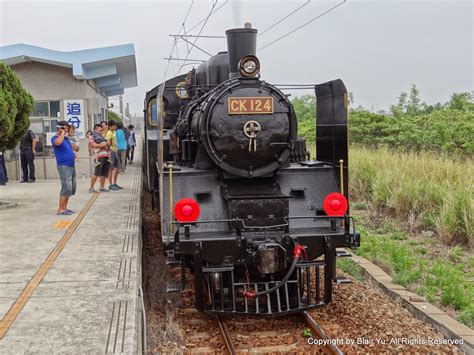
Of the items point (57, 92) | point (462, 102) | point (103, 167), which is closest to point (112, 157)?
point (103, 167)

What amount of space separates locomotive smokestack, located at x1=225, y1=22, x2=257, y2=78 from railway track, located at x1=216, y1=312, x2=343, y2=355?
290 centimetres

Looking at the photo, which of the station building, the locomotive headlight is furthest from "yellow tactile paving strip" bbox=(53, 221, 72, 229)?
the station building

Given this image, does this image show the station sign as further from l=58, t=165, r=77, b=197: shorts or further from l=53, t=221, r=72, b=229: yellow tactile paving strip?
l=53, t=221, r=72, b=229: yellow tactile paving strip

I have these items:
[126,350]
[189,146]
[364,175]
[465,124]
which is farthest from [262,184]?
[465,124]

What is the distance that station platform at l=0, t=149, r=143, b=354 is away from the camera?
3.81 m

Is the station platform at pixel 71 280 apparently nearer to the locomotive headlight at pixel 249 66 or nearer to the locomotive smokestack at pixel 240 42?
the locomotive headlight at pixel 249 66

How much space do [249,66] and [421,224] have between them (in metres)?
5.10

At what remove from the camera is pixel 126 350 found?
11.8 ft

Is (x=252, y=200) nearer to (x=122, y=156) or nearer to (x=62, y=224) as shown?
(x=62, y=224)

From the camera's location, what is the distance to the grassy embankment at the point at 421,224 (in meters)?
6.37

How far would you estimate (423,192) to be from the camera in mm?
9969

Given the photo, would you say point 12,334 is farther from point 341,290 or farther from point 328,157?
point 328,157

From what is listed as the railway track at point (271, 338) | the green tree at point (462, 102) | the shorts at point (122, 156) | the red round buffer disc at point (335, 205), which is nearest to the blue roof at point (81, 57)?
the shorts at point (122, 156)

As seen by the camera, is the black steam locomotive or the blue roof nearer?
the black steam locomotive
